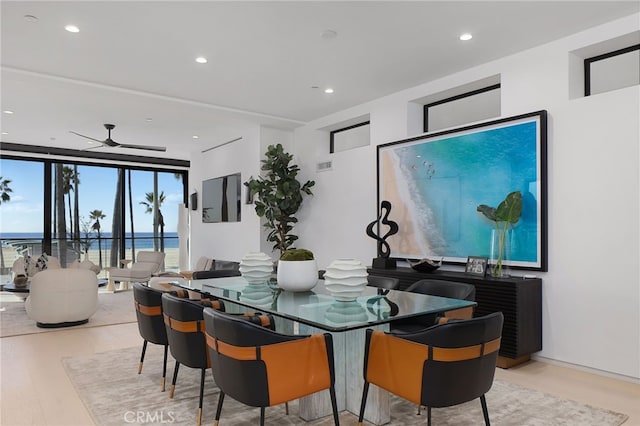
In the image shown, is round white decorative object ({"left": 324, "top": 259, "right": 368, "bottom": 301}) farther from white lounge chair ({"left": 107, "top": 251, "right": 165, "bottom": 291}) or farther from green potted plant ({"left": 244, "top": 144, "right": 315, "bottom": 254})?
white lounge chair ({"left": 107, "top": 251, "right": 165, "bottom": 291})

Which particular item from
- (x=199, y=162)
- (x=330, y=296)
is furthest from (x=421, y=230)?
(x=199, y=162)

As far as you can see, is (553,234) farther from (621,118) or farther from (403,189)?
(403,189)

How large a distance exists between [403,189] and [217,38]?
266 cm

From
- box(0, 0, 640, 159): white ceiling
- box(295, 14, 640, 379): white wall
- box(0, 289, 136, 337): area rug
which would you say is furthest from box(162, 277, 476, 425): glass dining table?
box(0, 289, 136, 337): area rug

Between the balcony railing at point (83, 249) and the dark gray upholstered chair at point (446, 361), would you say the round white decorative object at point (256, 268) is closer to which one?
the dark gray upholstered chair at point (446, 361)

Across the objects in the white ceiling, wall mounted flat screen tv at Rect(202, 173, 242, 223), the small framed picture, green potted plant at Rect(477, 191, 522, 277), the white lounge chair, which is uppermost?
the white ceiling

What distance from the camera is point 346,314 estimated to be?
2.49 metres

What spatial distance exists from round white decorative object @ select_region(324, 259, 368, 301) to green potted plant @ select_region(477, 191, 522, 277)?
73.0 inches

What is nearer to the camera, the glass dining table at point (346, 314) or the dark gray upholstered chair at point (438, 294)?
the glass dining table at point (346, 314)

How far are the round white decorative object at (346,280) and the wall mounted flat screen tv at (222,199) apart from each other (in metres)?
5.08

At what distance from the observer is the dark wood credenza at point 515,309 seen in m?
3.84

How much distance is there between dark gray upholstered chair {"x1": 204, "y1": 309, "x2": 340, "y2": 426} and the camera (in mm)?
2156

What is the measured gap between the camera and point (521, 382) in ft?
11.8

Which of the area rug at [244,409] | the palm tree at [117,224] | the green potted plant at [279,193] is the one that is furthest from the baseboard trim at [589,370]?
the palm tree at [117,224]
